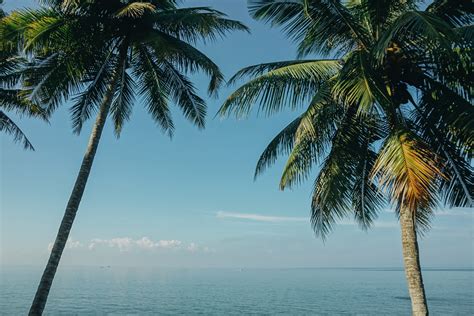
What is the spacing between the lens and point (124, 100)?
50.1ft

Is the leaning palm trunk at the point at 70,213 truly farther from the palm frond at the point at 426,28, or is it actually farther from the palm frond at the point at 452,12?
the palm frond at the point at 452,12

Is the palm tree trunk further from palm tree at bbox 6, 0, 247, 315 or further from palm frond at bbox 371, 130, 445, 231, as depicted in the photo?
palm tree at bbox 6, 0, 247, 315

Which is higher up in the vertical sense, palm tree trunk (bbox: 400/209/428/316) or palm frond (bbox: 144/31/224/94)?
palm frond (bbox: 144/31/224/94)

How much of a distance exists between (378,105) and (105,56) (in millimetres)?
9036

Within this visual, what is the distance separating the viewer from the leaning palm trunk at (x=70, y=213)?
34.1ft

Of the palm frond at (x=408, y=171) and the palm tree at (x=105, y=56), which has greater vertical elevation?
the palm tree at (x=105, y=56)

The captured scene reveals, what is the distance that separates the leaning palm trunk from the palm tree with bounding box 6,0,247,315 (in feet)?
0.08

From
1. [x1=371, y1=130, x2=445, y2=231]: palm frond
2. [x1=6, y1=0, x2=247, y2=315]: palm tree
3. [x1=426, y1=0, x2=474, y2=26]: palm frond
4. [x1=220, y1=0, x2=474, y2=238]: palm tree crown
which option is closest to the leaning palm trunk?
[x1=6, y1=0, x2=247, y2=315]: palm tree

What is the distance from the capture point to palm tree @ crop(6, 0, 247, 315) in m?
11.6

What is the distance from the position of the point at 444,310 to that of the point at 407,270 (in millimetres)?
46580

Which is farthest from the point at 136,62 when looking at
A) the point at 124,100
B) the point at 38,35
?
the point at 38,35

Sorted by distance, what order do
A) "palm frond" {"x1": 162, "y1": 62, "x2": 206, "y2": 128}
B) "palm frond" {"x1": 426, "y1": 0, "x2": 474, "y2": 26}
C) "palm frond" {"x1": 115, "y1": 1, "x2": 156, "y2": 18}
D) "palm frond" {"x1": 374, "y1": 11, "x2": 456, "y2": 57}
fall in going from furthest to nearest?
"palm frond" {"x1": 162, "y1": 62, "x2": 206, "y2": 128}, "palm frond" {"x1": 115, "y1": 1, "x2": 156, "y2": 18}, "palm frond" {"x1": 426, "y1": 0, "x2": 474, "y2": 26}, "palm frond" {"x1": 374, "y1": 11, "x2": 456, "y2": 57}

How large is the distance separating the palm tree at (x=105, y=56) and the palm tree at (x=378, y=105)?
2.46 m

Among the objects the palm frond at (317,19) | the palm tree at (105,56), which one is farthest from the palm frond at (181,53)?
the palm frond at (317,19)
